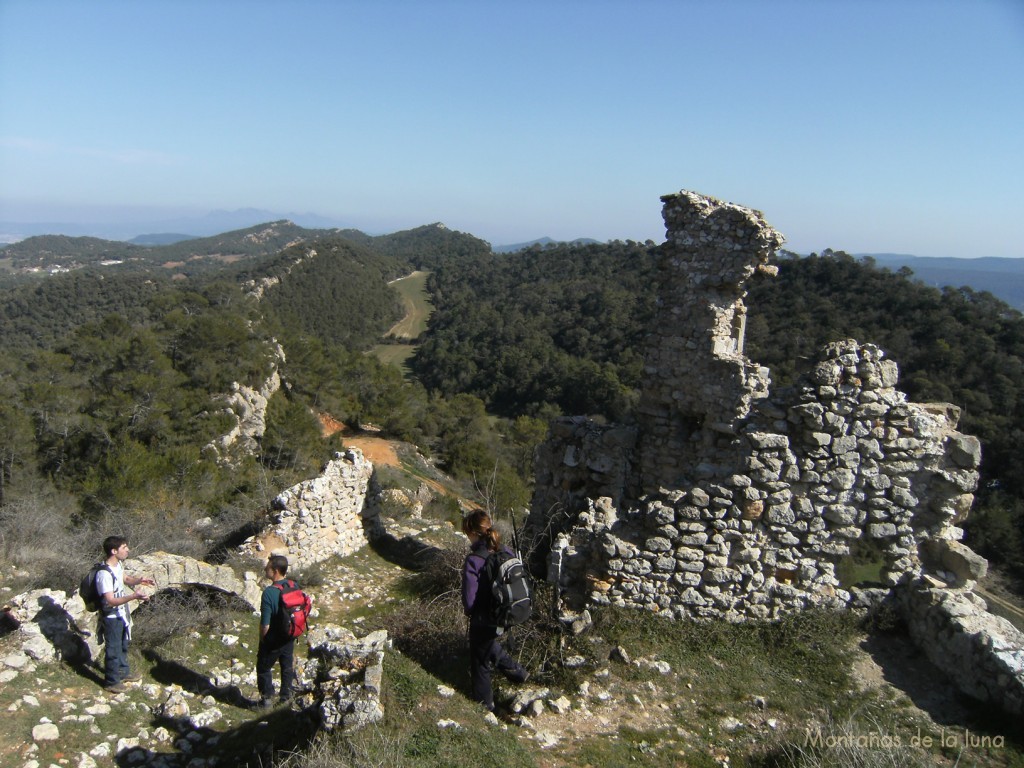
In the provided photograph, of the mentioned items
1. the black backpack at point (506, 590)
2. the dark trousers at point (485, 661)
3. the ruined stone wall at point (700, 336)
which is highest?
the ruined stone wall at point (700, 336)

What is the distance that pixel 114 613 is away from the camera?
4.76 m

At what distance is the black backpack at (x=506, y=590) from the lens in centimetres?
390

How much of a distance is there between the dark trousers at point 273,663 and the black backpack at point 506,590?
179cm

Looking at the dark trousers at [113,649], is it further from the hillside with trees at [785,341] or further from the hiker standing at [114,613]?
the hillside with trees at [785,341]

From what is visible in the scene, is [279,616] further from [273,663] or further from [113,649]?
[113,649]

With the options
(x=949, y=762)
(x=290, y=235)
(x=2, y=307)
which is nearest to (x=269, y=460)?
(x=949, y=762)

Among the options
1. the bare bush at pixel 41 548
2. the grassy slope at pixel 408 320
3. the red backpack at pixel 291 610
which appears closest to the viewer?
the red backpack at pixel 291 610

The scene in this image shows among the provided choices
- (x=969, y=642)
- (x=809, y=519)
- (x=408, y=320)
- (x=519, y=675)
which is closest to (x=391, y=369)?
(x=809, y=519)

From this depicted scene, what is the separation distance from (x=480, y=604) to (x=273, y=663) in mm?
1921

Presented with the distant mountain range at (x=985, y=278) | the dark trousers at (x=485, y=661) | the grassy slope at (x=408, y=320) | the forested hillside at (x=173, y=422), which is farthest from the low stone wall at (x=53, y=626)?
the distant mountain range at (x=985, y=278)

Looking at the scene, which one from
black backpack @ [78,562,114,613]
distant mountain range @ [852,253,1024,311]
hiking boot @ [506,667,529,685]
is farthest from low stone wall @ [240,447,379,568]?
distant mountain range @ [852,253,1024,311]

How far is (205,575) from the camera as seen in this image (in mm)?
6566

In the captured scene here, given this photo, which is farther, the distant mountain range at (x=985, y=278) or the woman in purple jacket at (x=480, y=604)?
the distant mountain range at (x=985, y=278)

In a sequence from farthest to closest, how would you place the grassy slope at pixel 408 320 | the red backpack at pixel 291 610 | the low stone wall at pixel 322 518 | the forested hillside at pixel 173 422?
the grassy slope at pixel 408 320 < the forested hillside at pixel 173 422 < the low stone wall at pixel 322 518 < the red backpack at pixel 291 610
